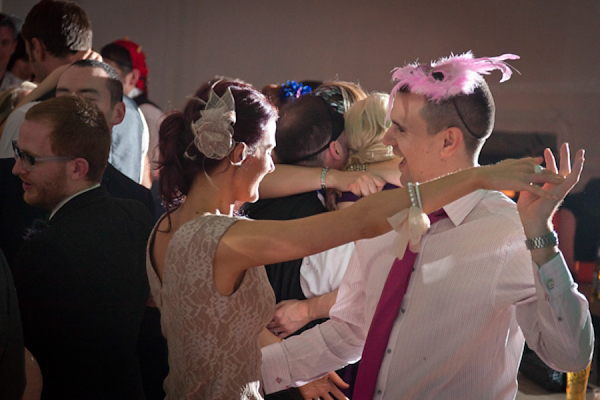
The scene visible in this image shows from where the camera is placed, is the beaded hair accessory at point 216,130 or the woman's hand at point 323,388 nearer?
the beaded hair accessory at point 216,130

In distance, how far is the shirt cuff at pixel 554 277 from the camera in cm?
121

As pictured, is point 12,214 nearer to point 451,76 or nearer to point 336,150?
point 336,150

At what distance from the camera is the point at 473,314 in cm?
142

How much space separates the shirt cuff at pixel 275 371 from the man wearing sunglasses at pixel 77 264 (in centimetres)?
40

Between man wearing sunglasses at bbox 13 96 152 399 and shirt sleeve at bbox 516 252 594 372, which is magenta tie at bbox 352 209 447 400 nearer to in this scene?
shirt sleeve at bbox 516 252 594 372

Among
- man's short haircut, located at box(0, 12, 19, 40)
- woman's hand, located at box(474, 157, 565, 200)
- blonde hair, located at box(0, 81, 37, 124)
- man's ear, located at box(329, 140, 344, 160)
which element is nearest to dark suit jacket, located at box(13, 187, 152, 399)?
man's ear, located at box(329, 140, 344, 160)

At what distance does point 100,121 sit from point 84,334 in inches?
24.1

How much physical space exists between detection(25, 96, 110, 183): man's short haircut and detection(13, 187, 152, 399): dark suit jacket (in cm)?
10

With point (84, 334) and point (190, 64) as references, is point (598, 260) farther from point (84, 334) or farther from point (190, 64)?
point (190, 64)

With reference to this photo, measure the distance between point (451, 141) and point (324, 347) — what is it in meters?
0.65

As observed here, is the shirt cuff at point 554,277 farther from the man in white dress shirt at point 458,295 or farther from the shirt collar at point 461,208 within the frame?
the shirt collar at point 461,208

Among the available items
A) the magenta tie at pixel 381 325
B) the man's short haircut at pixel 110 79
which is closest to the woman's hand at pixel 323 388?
the magenta tie at pixel 381 325

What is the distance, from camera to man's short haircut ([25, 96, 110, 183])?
172 centimetres

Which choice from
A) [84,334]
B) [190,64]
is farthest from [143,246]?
[190,64]
